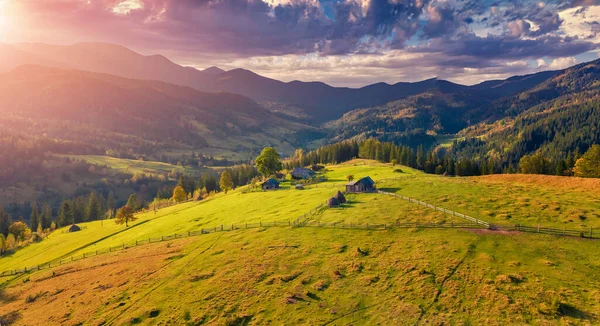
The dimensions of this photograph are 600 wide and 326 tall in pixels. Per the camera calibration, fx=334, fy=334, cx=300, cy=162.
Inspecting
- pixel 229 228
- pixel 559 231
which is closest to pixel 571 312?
pixel 559 231

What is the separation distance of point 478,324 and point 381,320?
9472mm

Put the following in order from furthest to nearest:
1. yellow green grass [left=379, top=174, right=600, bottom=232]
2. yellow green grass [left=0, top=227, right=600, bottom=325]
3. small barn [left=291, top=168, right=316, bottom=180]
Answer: small barn [left=291, top=168, right=316, bottom=180]
yellow green grass [left=379, top=174, right=600, bottom=232]
yellow green grass [left=0, top=227, right=600, bottom=325]

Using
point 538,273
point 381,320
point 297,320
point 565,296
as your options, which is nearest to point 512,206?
point 538,273

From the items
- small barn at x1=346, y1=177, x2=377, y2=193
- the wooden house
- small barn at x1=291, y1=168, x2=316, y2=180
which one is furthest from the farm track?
small barn at x1=291, y1=168, x2=316, y2=180

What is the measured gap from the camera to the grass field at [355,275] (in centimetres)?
3709

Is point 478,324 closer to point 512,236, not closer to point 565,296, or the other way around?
point 565,296

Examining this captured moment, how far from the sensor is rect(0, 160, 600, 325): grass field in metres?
37.1

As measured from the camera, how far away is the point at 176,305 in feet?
143

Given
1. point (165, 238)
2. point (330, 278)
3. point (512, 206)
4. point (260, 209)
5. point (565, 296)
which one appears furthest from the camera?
point (260, 209)

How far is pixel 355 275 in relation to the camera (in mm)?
44625

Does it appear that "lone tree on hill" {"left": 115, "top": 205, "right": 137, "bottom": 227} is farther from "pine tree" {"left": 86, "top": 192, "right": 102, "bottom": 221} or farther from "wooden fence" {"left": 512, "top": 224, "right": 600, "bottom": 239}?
"wooden fence" {"left": 512, "top": 224, "right": 600, "bottom": 239}

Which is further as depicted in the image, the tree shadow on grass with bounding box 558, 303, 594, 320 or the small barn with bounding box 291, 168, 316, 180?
the small barn with bounding box 291, 168, 316, 180

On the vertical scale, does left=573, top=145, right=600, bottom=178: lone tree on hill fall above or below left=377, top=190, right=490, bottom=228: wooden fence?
above

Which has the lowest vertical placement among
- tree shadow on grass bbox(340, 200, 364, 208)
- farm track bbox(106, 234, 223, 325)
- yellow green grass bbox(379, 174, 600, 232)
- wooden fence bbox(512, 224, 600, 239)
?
farm track bbox(106, 234, 223, 325)
